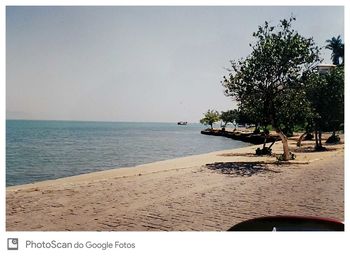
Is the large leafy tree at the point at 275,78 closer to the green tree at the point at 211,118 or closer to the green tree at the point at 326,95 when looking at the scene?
the green tree at the point at 326,95

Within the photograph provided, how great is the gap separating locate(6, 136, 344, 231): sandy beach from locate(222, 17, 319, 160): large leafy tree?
291 cm

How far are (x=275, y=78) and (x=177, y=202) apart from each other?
6.60 m

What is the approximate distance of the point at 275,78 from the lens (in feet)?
36.2

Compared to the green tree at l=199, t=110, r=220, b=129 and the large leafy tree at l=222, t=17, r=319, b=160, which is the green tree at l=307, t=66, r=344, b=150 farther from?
the green tree at l=199, t=110, r=220, b=129

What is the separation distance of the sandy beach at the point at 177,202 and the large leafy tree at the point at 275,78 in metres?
2.91

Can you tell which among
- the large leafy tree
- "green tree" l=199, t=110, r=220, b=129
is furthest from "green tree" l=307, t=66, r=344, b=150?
"green tree" l=199, t=110, r=220, b=129

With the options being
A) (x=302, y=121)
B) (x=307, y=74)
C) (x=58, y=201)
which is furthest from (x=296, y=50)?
(x=58, y=201)

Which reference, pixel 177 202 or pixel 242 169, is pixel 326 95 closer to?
pixel 242 169

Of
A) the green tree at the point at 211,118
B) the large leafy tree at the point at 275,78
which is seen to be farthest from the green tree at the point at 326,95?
the green tree at the point at 211,118

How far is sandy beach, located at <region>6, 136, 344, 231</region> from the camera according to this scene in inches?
205

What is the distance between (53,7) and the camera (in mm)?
5738

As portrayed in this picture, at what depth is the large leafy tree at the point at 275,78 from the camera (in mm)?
10430
